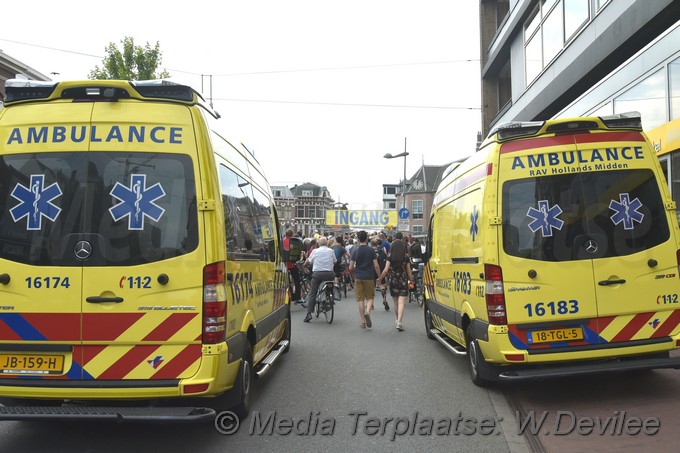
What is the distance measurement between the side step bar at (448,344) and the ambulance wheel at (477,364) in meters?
0.23

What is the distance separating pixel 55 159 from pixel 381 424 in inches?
137

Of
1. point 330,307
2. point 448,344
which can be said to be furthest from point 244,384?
point 330,307

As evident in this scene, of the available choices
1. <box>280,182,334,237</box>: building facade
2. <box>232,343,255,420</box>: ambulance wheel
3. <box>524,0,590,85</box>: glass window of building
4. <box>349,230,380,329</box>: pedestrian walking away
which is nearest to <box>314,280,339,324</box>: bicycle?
<box>349,230,380,329</box>: pedestrian walking away

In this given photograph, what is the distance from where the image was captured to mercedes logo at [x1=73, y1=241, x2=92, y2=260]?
13.9 feet

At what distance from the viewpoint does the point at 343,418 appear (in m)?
5.27

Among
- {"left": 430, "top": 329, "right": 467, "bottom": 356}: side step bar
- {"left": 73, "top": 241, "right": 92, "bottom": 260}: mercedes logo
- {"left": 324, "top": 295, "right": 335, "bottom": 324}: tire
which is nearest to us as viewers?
{"left": 73, "top": 241, "right": 92, "bottom": 260}: mercedes logo

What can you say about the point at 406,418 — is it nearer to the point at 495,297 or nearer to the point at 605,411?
the point at 495,297

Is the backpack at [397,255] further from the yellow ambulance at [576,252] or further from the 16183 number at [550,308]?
the 16183 number at [550,308]

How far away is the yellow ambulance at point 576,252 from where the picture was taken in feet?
17.8

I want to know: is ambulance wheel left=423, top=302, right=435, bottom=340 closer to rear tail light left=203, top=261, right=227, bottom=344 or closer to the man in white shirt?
the man in white shirt

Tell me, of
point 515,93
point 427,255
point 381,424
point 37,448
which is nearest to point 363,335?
point 427,255

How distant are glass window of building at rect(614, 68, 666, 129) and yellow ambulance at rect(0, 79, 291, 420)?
35.4 feet

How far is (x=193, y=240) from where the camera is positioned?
14.0 ft

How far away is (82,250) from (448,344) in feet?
16.0
